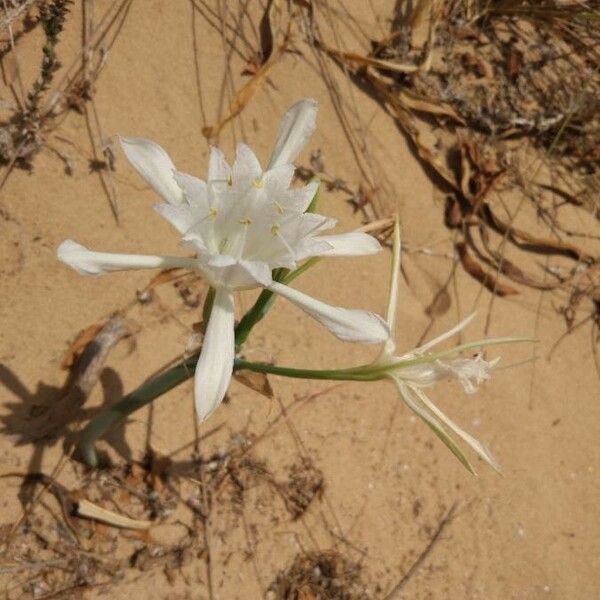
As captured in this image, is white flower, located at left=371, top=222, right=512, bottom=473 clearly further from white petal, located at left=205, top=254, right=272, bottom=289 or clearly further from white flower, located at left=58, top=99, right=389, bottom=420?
white petal, located at left=205, top=254, right=272, bottom=289

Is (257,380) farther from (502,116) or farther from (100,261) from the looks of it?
(502,116)

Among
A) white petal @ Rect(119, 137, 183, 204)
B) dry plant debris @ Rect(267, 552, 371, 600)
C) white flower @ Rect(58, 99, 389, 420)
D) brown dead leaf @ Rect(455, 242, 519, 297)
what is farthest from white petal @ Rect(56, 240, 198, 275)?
brown dead leaf @ Rect(455, 242, 519, 297)

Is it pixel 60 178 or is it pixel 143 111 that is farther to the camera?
pixel 143 111

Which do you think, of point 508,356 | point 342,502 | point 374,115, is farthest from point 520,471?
point 374,115

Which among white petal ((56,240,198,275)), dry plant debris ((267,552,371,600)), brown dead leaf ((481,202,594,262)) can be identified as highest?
white petal ((56,240,198,275))

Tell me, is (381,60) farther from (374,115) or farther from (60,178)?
(60,178)

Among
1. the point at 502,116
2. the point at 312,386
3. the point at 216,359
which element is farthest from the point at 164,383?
the point at 502,116

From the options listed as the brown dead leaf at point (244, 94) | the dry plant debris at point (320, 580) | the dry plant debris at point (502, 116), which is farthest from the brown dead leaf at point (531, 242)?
the dry plant debris at point (320, 580)

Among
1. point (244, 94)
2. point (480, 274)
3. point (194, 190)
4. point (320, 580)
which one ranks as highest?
point (194, 190)
